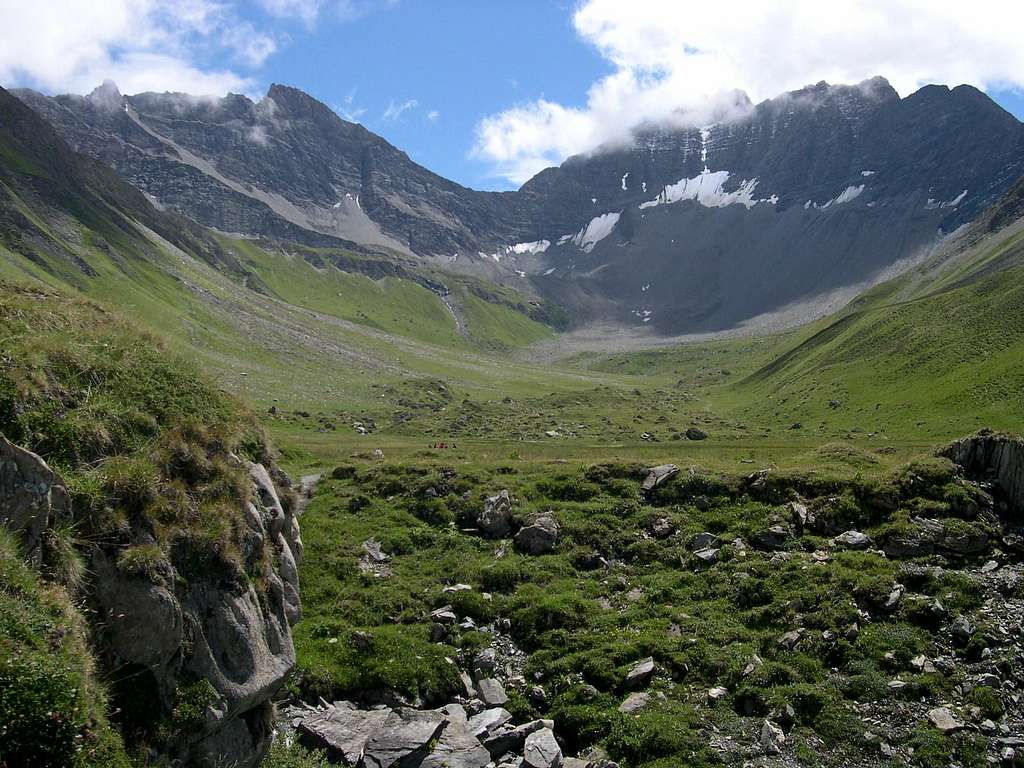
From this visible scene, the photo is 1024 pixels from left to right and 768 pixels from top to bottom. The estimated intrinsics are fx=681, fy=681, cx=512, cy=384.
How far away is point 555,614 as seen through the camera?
25609 mm

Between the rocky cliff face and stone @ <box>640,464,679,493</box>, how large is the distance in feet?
69.8

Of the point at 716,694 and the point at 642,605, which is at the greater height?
the point at 642,605

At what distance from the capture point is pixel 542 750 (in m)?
18.6

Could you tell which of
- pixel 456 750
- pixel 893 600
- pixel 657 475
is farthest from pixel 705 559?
pixel 456 750

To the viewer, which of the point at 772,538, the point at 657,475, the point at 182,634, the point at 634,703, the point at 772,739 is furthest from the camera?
the point at 657,475

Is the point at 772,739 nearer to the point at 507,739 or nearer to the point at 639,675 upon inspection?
the point at 639,675

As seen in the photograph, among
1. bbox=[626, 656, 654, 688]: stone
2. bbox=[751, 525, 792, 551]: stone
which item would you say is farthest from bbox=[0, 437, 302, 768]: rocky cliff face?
bbox=[751, 525, 792, 551]: stone

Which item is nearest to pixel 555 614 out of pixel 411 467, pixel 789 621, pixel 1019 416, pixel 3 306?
pixel 789 621

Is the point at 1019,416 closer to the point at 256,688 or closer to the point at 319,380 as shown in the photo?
the point at 256,688

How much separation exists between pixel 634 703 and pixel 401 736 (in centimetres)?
694

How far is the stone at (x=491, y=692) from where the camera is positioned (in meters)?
21.5

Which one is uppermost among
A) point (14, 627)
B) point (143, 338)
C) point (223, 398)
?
point (143, 338)

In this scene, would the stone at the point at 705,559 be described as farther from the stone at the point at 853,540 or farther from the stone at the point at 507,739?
the stone at the point at 507,739

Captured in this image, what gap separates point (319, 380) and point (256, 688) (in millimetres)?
120415
